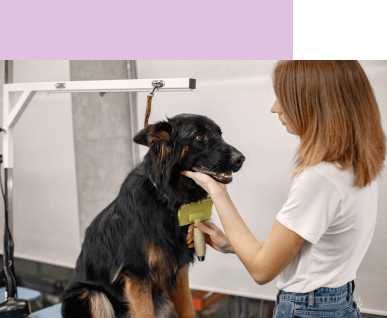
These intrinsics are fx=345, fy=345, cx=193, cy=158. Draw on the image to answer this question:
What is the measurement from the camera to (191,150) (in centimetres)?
142

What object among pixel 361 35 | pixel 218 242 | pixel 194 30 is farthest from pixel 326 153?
pixel 194 30

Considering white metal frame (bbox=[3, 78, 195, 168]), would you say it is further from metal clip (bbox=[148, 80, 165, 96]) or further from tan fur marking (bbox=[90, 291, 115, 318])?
tan fur marking (bbox=[90, 291, 115, 318])

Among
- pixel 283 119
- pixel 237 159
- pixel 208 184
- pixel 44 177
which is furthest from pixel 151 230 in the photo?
pixel 44 177

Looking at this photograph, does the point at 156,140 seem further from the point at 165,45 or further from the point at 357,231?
the point at 165,45

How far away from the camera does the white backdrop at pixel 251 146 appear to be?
1909 mm

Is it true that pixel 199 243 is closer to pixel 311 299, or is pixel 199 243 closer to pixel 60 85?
Result: pixel 311 299

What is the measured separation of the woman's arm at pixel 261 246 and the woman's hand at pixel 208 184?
22mm

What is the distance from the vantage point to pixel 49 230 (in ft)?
8.61

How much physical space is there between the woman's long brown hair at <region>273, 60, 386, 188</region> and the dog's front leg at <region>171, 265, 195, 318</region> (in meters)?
0.87

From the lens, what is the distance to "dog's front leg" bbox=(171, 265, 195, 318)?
1.64 metres

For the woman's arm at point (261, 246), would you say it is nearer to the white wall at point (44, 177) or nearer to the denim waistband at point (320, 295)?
the denim waistband at point (320, 295)

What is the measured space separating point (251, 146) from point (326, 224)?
1.09 metres

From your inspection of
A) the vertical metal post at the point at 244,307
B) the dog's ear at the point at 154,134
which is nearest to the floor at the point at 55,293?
the vertical metal post at the point at 244,307

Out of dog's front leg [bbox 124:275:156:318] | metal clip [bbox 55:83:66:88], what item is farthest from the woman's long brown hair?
metal clip [bbox 55:83:66:88]
